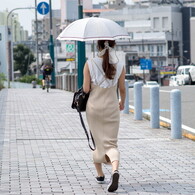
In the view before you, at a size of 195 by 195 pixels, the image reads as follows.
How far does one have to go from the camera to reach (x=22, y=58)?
16438cm

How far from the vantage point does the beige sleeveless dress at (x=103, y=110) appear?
8406mm

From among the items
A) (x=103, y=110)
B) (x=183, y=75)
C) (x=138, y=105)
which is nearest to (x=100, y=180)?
(x=103, y=110)

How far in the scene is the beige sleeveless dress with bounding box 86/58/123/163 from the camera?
27.6 ft

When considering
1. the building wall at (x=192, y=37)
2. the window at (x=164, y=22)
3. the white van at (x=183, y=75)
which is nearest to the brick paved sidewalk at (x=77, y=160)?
→ the white van at (x=183, y=75)

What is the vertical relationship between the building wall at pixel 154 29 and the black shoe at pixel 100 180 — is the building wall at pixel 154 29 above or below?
above

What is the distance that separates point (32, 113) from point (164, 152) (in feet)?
27.9

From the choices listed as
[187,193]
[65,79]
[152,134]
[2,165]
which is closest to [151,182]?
[187,193]

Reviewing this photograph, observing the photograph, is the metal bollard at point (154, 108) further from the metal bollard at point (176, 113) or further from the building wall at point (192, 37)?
the building wall at point (192, 37)

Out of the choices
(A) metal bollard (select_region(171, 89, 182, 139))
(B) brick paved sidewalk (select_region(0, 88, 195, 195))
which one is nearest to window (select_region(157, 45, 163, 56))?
(B) brick paved sidewalk (select_region(0, 88, 195, 195))

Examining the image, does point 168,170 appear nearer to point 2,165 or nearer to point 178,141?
point 2,165

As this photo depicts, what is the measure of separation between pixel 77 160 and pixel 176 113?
3099 mm

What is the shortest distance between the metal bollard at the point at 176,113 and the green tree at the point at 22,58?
14879cm

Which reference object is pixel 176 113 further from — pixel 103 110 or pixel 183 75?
pixel 183 75

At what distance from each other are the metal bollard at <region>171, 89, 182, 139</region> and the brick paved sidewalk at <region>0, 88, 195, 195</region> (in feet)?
0.68
